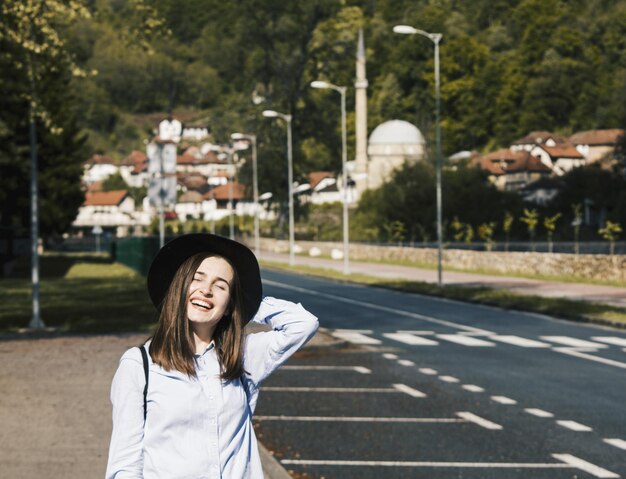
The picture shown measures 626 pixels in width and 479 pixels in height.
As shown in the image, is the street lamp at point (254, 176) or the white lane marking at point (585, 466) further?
the street lamp at point (254, 176)

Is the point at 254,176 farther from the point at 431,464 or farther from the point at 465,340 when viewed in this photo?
the point at 431,464

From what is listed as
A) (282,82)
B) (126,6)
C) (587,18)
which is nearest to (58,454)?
(126,6)

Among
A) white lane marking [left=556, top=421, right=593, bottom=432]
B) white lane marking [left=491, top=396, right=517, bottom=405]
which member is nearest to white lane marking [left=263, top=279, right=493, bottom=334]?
white lane marking [left=491, top=396, right=517, bottom=405]

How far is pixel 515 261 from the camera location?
190 ft

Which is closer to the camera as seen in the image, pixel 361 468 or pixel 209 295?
pixel 209 295

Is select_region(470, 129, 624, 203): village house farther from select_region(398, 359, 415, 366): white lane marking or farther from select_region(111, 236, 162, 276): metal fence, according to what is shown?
select_region(398, 359, 415, 366): white lane marking

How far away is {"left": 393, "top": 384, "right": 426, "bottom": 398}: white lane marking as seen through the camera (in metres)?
17.3

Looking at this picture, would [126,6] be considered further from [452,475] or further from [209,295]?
[209,295]

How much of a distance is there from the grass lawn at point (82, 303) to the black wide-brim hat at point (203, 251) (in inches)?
925

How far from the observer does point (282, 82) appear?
10925 centimetres

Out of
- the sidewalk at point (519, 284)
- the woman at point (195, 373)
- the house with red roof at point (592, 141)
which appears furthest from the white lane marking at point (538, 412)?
the house with red roof at point (592, 141)

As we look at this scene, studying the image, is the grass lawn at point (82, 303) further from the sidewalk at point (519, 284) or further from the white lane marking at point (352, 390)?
the sidewalk at point (519, 284)

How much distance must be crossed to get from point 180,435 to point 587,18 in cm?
18857

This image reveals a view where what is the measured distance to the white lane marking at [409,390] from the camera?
56.7 feet
